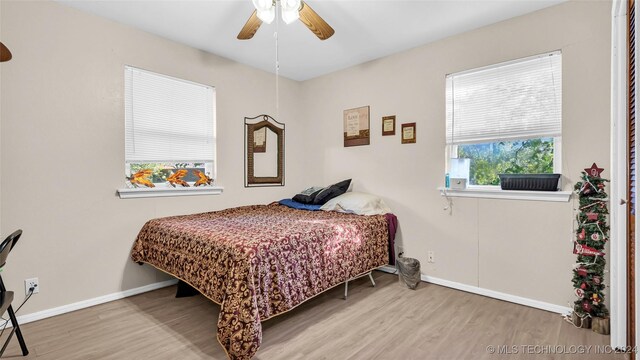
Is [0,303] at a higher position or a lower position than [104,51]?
lower

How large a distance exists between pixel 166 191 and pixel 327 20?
2.21 meters

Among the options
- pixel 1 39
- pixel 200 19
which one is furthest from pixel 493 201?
pixel 1 39

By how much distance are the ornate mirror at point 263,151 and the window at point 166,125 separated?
0.45 meters

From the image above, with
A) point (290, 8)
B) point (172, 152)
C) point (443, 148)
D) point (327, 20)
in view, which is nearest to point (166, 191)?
point (172, 152)

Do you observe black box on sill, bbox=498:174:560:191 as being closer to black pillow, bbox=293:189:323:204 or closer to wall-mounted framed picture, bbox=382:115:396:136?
wall-mounted framed picture, bbox=382:115:396:136

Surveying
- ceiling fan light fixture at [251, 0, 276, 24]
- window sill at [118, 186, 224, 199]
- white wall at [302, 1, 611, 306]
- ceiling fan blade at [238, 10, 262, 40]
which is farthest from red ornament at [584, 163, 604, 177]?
window sill at [118, 186, 224, 199]

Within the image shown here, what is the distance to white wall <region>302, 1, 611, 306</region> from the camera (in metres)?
2.32

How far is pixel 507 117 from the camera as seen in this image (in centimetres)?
268

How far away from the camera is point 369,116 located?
363cm

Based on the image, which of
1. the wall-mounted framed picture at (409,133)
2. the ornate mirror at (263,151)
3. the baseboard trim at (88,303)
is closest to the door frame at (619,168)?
the wall-mounted framed picture at (409,133)

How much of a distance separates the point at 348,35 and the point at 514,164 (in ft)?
6.43

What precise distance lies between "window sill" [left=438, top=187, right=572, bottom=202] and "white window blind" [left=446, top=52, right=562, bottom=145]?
0.47 meters

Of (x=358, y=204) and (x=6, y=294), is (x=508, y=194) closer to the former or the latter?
(x=358, y=204)

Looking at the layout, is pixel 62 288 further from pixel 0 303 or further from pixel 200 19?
pixel 200 19
